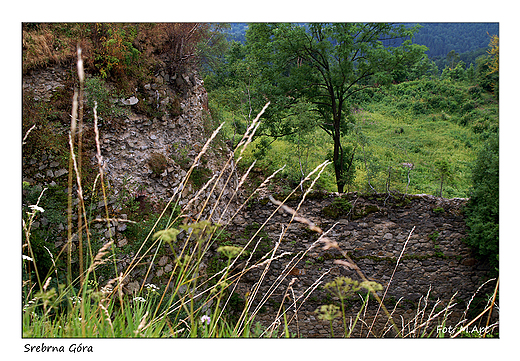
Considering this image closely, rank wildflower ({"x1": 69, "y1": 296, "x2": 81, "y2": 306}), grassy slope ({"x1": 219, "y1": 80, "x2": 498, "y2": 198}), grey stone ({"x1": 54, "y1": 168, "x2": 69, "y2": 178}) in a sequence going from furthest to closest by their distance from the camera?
1. grassy slope ({"x1": 219, "y1": 80, "x2": 498, "y2": 198})
2. grey stone ({"x1": 54, "y1": 168, "x2": 69, "y2": 178})
3. wildflower ({"x1": 69, "y1": 296, "x2": 81, "y2": 306})

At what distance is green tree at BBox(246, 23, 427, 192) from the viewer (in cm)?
515

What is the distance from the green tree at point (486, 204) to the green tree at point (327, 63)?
2.19 meters

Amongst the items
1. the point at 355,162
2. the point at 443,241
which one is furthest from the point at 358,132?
the point at 443,241

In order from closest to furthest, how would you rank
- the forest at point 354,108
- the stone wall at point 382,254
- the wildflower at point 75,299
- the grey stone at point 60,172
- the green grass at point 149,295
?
the green grass at point 149,295 → the wildflower at point 75,299 → the grey stone at point 60,172 → the stone wall at point 382,254 → the forest at point 354,108

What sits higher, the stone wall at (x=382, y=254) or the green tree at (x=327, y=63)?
the green tree at (x=327, y=63)

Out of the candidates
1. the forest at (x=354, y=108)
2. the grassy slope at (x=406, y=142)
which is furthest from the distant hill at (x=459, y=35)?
the grassy slope at (x=406, y=142)

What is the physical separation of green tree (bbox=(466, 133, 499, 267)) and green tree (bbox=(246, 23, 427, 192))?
7.20 feet

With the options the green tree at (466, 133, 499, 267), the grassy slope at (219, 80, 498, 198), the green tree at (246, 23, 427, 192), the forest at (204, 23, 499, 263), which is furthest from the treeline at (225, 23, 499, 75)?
the green tree at (466, 133, 499, 267)

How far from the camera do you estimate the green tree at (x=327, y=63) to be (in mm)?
5152

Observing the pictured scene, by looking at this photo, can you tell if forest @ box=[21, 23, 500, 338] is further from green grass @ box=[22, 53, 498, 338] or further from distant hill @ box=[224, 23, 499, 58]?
green grass @ box=[22, 53, 498, 338]

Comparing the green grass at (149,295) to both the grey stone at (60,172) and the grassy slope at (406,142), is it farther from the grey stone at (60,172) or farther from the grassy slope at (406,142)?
the grassy slope at (406,142)

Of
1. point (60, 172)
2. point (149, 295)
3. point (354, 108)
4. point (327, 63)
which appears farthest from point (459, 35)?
point (60, 172)

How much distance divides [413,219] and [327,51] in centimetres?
379
